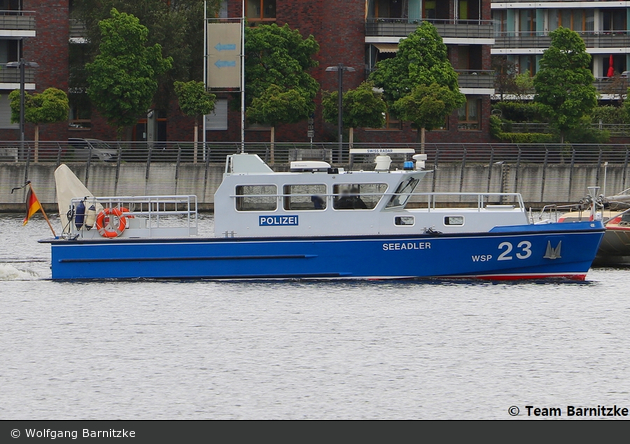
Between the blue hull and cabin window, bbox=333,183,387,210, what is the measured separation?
2.96 ft

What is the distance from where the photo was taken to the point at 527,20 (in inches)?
3772

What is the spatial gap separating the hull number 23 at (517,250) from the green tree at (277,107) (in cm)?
3364

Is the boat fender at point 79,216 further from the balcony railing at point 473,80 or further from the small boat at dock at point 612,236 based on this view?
the balcony railing at point 473,80

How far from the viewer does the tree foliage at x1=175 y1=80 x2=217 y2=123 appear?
67625mm

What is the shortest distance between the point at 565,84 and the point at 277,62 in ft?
56.8

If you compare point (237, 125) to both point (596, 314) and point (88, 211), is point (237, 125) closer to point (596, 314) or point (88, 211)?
point (88, 211)

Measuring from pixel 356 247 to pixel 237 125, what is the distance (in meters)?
43.7

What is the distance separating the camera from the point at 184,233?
112 feet

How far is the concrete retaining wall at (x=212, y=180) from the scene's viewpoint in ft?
206

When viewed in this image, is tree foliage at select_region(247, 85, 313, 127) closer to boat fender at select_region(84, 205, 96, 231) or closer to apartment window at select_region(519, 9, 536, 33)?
apartment window at select_region(519, 9, 536, 33)

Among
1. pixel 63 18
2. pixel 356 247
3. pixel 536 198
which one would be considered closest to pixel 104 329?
pixel 356 247

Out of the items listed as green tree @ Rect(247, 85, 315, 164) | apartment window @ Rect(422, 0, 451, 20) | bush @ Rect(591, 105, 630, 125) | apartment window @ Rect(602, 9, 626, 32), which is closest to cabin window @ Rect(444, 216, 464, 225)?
green tree @ Rect(247, 85, 315, 164)

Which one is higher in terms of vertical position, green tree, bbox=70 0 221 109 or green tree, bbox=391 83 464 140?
green tree, bbox=70 0 221 109

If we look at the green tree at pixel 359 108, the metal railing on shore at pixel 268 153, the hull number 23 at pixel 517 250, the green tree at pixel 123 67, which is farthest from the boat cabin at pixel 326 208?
the green tree at pixel 123 67
